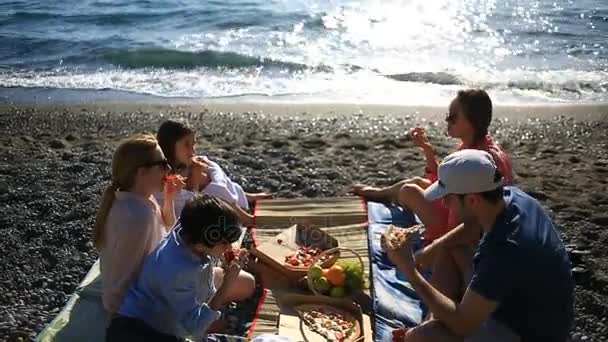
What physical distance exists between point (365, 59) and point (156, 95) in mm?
4133

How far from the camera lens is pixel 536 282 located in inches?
150

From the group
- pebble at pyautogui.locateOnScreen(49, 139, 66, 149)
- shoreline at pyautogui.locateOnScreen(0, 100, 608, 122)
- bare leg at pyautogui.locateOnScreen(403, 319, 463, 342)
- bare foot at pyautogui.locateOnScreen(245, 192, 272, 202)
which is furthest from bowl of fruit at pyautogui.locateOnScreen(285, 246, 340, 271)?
shoreline at pyautogui.locateOnScreen(0, 100, 608, 122)

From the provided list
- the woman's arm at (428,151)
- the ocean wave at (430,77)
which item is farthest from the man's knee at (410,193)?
the ocean wave at (430,77)

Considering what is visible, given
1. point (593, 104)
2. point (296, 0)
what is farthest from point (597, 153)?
point (296, 0)

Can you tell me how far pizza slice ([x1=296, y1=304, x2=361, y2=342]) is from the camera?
4754 mm

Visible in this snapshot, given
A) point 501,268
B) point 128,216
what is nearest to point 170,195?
point 128,216

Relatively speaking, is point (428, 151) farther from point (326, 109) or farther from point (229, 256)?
point (326, 109)

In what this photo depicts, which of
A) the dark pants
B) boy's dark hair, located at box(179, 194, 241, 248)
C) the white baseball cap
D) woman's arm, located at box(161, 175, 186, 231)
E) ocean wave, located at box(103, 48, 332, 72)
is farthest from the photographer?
ocean wave, located at box(103, 48, 332, 72)

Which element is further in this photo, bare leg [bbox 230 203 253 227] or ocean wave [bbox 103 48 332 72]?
ocean wave [bbox 103 48 332 72]

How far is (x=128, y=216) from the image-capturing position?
4.34 m

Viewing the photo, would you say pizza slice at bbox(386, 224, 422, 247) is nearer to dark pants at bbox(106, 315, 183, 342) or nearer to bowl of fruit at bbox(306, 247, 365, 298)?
bowl of fruit at bbox(306, 247, 365, 298)

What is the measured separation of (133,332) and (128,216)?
2.08 feet

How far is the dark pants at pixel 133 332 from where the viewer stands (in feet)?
13.6

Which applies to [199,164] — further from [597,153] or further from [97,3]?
[97,3]
